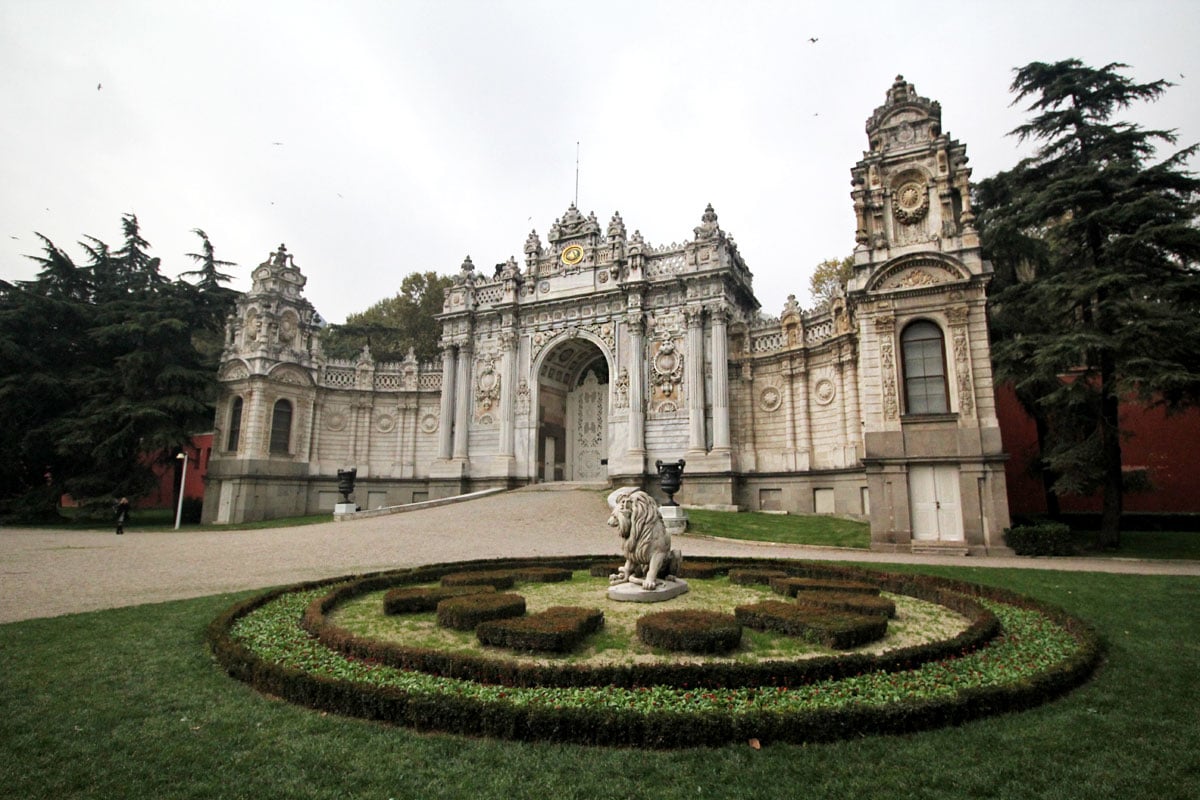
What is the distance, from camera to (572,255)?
3538 centimetres

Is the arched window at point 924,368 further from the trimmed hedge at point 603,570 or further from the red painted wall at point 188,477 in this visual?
the red painted wall at point 188,477

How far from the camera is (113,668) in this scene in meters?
6.84

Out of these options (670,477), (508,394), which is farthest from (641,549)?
(508,394)

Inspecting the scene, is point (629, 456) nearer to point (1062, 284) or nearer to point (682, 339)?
point (682, 339)

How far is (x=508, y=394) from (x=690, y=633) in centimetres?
2859

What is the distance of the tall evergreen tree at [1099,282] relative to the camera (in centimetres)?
1619

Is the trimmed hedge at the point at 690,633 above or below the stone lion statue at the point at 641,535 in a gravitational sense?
below

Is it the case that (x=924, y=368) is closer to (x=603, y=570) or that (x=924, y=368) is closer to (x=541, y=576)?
(x=603, y=570)

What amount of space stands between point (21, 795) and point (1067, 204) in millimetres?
23880

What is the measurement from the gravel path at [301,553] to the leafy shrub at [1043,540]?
60 cm

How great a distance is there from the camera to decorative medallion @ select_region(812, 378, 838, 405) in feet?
89.0

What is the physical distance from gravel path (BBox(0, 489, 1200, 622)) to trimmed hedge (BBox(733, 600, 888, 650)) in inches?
318

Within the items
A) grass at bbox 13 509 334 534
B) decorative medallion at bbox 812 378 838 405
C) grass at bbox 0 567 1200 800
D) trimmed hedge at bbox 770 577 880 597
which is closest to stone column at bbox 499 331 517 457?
grass at bbox 13 509 334 534

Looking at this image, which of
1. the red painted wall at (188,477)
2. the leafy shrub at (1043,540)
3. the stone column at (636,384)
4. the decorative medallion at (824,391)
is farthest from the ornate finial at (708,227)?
the red painted wall at (188,477)
